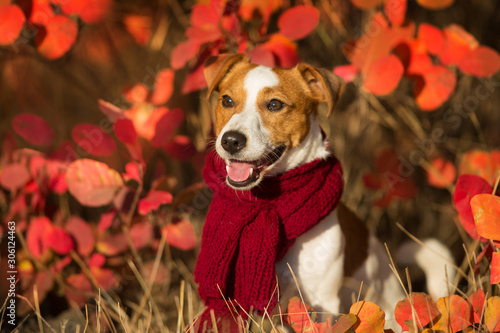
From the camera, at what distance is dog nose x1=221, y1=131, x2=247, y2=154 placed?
2174 mm

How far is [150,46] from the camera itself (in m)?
4.22

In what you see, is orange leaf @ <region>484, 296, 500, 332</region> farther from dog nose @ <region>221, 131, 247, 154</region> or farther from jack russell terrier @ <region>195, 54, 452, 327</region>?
dog nose @ <region>221, 131, 247, 154</region>

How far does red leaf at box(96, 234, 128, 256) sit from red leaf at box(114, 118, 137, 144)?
2.65 ft

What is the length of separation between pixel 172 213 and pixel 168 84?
2.88ft

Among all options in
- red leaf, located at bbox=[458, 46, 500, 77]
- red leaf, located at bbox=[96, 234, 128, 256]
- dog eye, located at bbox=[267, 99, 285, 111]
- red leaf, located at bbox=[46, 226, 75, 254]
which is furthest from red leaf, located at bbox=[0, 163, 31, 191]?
red leaf, located at bbox=[458, 46, 500, 77]

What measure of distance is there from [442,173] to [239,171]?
2255 mm

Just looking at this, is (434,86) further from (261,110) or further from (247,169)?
(247,169)

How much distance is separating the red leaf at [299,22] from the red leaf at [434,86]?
0.79 meters

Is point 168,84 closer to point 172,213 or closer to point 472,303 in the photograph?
point 172,213

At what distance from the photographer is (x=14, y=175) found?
2867 mm

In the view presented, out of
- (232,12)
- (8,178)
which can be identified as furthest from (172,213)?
(232,12)

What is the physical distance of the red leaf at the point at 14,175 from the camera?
2.85 m

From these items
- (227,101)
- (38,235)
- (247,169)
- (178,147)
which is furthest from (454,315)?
(38,235)

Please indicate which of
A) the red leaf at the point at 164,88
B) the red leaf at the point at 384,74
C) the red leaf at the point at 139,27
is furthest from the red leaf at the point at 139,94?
the red leaf at the point at 384,74
